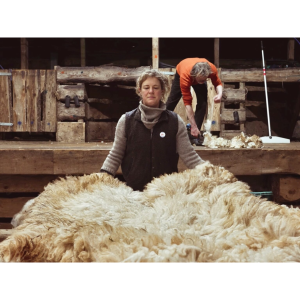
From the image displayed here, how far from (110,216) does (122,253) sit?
216 millimetres

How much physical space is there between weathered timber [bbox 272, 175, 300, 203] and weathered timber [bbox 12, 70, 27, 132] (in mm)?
1648

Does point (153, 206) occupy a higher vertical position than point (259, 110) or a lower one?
lower

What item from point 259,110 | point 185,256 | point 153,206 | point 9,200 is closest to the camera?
point 185,256

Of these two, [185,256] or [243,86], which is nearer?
[185,256]

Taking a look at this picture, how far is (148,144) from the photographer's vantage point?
4.17 feet

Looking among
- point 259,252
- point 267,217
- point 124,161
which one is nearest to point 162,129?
point 124,161

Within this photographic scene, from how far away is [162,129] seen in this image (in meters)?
1.27

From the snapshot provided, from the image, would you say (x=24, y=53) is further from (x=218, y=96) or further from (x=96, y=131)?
(x=218, y=96)

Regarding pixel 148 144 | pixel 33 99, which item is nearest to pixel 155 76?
pixel 148 144

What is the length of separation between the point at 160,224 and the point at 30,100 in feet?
6.82

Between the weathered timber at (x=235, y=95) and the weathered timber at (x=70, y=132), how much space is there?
3.78 ft

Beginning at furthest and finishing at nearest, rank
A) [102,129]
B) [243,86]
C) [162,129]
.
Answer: [102,129]
[243,86]
[162,129]

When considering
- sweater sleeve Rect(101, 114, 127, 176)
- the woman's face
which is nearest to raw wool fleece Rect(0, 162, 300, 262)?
sweater sleeve Rect(101, 114, 127, 176)

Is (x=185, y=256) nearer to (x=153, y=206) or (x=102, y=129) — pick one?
(x=153, y=206)
